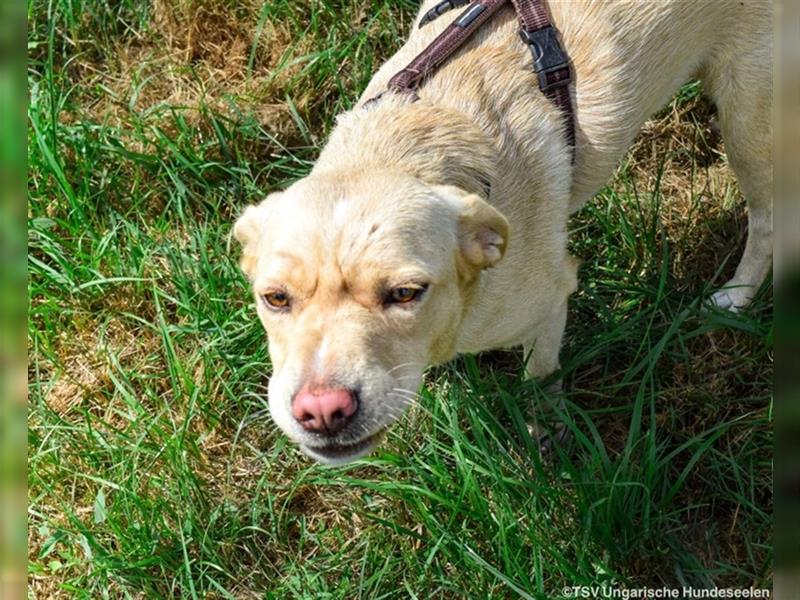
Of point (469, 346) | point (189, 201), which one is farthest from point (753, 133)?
point (189, 201)

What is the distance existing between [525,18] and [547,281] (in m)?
1.19

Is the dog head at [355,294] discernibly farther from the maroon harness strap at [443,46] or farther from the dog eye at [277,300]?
the maroon harness strap at [443,46]

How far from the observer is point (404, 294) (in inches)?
124

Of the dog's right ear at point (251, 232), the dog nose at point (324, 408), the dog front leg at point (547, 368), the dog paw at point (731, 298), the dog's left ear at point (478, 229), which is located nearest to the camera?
the dog nose at point (324, 408)

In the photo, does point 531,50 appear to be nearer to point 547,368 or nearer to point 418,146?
point 418,146

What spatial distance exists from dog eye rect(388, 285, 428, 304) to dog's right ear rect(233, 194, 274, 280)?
0.67m

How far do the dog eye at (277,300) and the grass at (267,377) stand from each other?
1284mm

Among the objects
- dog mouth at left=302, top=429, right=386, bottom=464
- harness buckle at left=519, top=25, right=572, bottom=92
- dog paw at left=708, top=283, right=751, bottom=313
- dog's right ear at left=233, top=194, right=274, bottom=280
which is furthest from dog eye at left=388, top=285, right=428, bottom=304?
dog paw at left=708, top=283, right=751, bottom=313

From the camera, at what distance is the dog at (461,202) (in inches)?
120

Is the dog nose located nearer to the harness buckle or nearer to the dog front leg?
the dog front leg

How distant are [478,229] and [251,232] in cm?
93

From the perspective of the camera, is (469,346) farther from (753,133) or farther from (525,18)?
(753,133)

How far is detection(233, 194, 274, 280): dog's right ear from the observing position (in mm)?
3469

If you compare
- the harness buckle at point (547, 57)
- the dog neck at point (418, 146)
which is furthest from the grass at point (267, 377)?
the harness buckle at point (547, 57)
